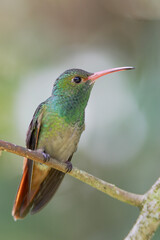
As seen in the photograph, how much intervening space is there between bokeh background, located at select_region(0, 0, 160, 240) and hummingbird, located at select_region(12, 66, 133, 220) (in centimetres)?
31

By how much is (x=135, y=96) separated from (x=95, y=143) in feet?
2.56

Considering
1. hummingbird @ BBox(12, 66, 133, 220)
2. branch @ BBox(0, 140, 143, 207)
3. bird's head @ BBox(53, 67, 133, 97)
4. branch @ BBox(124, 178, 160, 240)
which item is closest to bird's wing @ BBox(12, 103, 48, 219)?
hummingbird @ BBox(12, 66, 133, 220)

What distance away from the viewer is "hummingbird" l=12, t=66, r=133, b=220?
128 inches

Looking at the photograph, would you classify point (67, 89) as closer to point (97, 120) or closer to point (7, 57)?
point (97, 120)

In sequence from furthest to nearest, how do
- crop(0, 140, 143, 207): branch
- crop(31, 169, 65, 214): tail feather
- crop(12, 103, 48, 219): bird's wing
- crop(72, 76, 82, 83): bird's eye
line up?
1. crop(72, 76, 82, 83): bird's eye
2. crop(31, 169, 65, 214): tail feather
3. crop(12, 103, 48, 219): bird's wing
4. crop(0, 140, 143, 207): branch

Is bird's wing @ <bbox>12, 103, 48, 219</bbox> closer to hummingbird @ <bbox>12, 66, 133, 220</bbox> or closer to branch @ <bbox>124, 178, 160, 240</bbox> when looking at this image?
hummingbird @ <bbox>12, 66, 133, 220</bbox>

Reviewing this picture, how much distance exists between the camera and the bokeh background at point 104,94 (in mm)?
3783

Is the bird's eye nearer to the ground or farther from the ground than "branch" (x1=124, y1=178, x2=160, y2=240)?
farther from the ground

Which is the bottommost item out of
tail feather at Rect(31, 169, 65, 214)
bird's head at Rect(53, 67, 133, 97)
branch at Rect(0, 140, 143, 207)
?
tail feather at Rect(31, 169, 65, 214)

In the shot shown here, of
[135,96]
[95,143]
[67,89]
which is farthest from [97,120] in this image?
[67,89]

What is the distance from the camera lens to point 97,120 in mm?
4367

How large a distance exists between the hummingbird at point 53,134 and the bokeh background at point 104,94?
31 centimetres

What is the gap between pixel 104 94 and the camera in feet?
15.3

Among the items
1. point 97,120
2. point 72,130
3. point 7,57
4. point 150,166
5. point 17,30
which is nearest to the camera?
point 72,130
